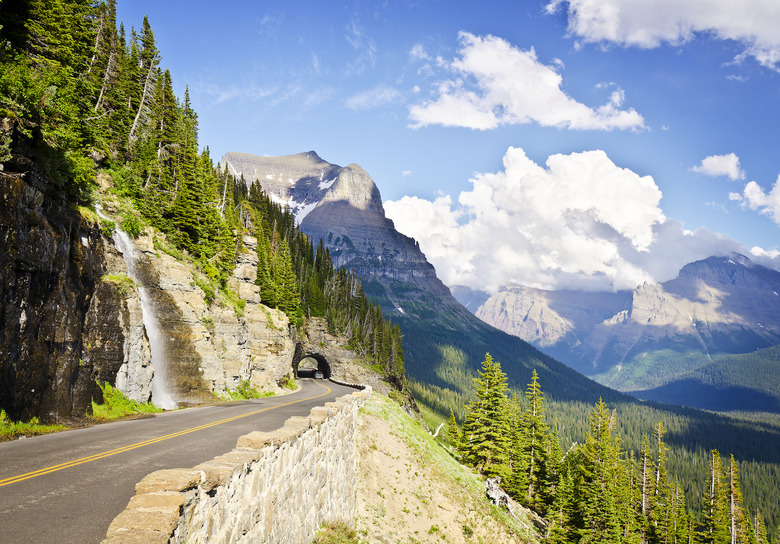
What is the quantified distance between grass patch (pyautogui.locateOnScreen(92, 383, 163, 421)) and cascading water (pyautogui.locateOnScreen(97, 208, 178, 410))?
2.32m

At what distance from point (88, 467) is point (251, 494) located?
5.10 m

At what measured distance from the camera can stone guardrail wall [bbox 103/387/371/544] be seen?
508cm

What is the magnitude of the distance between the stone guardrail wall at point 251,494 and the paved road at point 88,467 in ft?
6.25

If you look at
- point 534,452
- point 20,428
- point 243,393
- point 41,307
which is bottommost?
→ point 534,452

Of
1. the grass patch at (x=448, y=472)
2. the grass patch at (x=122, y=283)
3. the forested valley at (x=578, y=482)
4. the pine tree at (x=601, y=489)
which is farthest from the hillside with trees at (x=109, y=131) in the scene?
the pine tree at (x=601, y=489)

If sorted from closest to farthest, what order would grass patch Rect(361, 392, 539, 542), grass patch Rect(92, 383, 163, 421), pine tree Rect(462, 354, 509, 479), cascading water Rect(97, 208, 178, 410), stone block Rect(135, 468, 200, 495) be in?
stone block Rect(135, 468, 200, 495) → grass patch Rect(92, 383, 163, 421) → cascading water Rect(97, 208, 178, 410) → grass patch Rect(361, 392, 539, 542) → pine tree Rect(462, 354, 509, 479)

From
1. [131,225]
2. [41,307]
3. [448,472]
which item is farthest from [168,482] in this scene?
[448,472]

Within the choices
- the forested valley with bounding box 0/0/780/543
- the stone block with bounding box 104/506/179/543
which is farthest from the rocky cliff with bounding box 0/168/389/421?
the stone block with bounding box 104/506/179/543

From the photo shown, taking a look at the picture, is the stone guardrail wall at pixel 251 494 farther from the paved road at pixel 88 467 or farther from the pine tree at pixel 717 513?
the pine tree at pixel 717 513

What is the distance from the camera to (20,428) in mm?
14211

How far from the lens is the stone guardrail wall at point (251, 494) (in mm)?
5082

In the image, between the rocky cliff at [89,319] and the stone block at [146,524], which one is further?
the rocky cliff at [89,319]

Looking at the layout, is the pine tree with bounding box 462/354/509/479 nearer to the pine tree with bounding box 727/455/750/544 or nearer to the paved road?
the paved road

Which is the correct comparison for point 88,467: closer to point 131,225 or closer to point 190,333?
point 190,333
